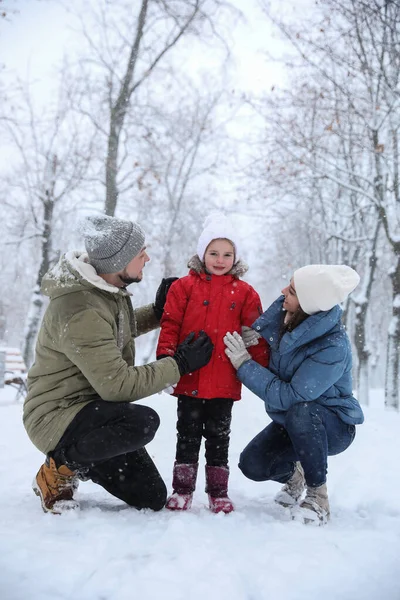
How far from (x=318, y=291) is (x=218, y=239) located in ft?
2.84

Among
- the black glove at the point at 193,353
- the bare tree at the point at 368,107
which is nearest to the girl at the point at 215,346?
the black glove at the point at 193,353

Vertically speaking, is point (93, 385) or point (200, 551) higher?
point (93, 385)

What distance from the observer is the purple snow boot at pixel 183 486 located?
3098 millimetres

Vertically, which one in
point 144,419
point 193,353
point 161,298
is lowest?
point 144,419

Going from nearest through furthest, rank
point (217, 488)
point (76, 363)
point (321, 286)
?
point (76, 363) < point (321, 286) < point (217, 488)

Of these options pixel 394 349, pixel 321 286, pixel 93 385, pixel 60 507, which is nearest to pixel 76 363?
pixel 93 385

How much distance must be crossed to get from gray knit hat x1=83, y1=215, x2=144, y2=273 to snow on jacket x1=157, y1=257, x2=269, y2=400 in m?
0.50

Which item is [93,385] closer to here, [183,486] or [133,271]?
[133,271]

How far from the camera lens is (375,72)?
28.4ft

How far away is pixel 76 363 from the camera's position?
2787mm

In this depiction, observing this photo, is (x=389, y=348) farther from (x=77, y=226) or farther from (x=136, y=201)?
(x=136, y=201)

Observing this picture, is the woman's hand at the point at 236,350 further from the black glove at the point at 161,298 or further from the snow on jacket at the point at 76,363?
the black glove at the point at 161,298

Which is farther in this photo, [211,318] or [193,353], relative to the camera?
[211,318]

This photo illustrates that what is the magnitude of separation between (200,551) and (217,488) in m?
0.92
